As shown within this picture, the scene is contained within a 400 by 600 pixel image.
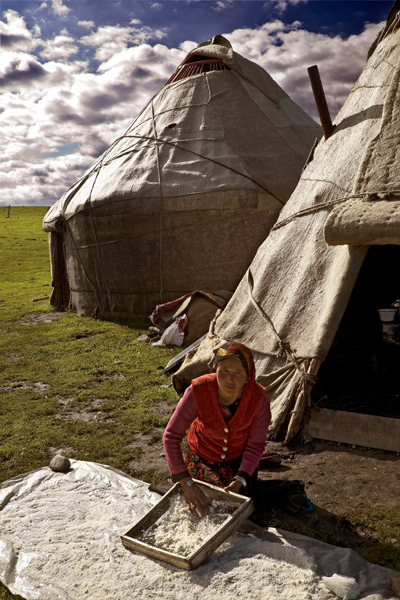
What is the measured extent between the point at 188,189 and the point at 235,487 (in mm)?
6261

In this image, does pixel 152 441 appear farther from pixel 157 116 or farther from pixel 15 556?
pixel 157 116

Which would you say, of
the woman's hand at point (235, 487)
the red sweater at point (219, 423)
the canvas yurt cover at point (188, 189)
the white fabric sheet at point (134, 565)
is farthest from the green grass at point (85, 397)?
the canvas yurt cover at point (188, 189)

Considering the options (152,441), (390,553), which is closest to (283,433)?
(152,441)

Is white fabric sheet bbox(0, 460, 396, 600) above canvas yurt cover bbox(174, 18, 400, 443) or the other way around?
the other way around

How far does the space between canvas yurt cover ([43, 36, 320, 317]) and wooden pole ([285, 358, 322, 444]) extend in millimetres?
4427

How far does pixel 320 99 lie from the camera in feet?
16.8

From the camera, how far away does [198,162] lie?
28.4ft

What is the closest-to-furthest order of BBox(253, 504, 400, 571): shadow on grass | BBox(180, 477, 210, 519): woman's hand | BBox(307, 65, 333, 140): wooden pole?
BBox(253, 504, 400, 571): shadow on grass
BBox(180, 477, 210, 519): woman's hand
BBox(307, 65, 333, 140): wooden pole

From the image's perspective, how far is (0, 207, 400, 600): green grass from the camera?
3.84 metres

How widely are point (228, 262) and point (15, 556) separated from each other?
20.3ft

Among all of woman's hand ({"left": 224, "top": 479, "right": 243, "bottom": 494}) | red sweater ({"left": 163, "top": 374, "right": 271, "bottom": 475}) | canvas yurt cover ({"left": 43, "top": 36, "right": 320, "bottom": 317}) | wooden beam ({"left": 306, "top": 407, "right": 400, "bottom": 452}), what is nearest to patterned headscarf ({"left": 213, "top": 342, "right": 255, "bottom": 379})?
red sweater ({"left": 163, "top": 374, "right": 271, "bottom": 475})

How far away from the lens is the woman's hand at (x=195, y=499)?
2703 millimetres

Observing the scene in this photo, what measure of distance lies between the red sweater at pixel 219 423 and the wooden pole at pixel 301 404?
115 cm

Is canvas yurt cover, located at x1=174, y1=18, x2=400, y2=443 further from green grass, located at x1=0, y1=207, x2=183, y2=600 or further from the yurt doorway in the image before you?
green grass, located at x1=0, y1=207, x2=183, y2=600
